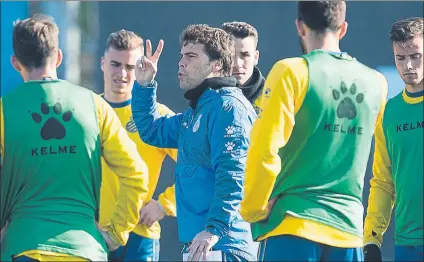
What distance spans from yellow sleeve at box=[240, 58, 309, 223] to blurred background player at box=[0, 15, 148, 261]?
986 mm

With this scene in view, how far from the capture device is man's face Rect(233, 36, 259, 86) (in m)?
7.60

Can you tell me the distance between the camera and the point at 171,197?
8102 millimetres

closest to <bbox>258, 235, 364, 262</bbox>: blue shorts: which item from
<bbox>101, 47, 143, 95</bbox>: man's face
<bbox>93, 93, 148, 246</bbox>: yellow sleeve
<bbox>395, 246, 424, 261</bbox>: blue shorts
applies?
<bbox>395, 246, 424, 261</bbox>: blue shorts

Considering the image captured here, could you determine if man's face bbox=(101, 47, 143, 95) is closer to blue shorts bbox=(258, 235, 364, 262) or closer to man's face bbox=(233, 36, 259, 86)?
man's face bbox=(233, 36, 259, 86)

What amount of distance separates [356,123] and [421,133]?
→ 534mm

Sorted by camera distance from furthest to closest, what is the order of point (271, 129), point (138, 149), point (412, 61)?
1. point (138, 149)
2. point (412, 61)
3. point (271, 129)

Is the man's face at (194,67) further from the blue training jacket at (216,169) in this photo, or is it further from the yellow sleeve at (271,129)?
the yellow sleeve at (271,129)

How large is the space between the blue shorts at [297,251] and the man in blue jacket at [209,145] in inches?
10.1

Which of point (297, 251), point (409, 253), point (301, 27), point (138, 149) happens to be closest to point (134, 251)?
point (138, 149)

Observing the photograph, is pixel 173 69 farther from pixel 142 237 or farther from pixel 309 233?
pixel 309 233

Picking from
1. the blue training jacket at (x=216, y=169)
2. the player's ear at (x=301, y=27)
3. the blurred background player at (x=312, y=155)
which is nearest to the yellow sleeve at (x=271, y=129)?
the blurred background player at (x=312, y=155)

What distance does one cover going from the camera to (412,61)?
20.8 feet

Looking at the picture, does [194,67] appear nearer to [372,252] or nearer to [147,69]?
[147,69]

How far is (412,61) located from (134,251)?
8.88 feet
